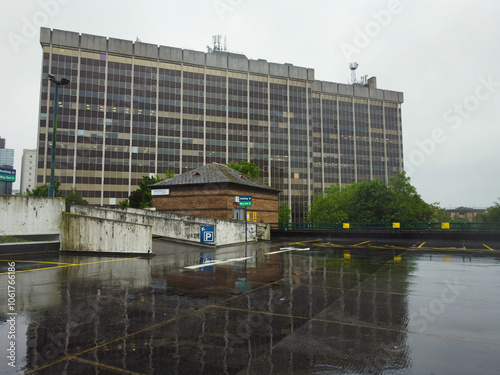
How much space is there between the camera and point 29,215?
14.4m

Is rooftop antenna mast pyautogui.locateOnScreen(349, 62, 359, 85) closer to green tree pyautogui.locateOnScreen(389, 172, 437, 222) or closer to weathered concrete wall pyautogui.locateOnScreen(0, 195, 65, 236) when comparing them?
green tree pyautogui.locateOnScreen(389, 172, 437, 222)

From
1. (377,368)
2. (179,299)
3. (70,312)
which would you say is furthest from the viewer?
(179,299)

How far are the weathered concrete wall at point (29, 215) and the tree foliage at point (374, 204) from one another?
4277cm

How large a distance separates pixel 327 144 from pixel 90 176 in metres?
74.0

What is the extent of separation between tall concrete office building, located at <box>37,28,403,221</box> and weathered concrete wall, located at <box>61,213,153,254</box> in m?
64.7

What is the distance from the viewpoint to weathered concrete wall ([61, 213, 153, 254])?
1504 cm

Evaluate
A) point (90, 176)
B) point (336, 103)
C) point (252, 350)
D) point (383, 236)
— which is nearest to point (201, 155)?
point (90, 176)

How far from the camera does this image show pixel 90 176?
244ft

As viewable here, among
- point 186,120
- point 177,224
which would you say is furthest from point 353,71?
point 177,224

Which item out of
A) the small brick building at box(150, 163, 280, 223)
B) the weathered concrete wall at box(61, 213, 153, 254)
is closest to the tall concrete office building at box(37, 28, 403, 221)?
the small brick building at box(150, 163, 280, 223)

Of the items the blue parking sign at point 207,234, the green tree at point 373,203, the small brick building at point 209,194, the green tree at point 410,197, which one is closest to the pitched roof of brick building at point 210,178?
the small brick building at point 209,194

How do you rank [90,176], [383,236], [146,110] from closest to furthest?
[383,236], [90,176], [146,110]

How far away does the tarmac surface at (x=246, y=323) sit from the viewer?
13.0ft

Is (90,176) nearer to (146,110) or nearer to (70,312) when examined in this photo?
(146,110)
